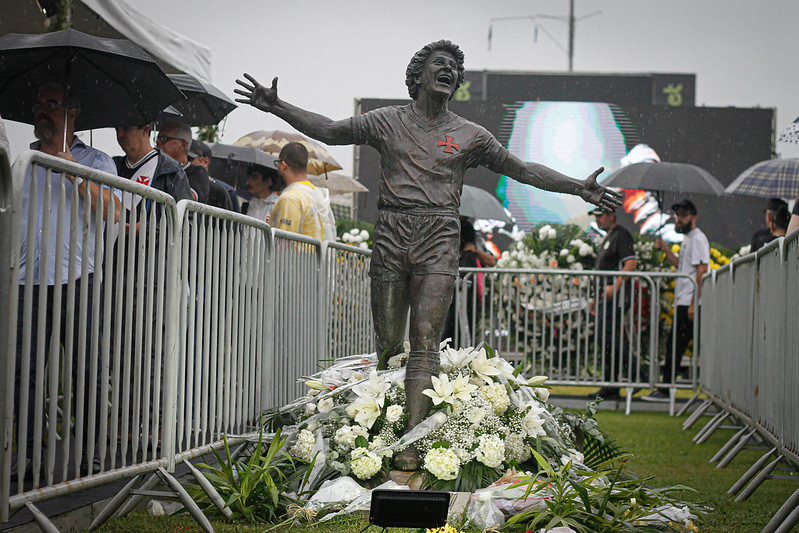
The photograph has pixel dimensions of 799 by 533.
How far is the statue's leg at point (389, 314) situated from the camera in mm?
5898

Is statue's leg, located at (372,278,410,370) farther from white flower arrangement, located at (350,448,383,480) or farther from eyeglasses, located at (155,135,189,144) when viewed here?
eyeglasses, located at (155,135,189,144)

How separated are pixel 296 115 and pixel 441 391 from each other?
1.77 meters

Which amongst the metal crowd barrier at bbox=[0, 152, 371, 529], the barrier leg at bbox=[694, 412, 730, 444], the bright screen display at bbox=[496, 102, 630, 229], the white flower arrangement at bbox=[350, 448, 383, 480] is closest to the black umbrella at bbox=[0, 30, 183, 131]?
the metal crowd barrier at bbox=[0, 152, 371, 529]

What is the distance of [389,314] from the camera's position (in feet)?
19.7

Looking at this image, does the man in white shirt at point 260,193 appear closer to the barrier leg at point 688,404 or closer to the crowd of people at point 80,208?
the crowd of people at point 80,208

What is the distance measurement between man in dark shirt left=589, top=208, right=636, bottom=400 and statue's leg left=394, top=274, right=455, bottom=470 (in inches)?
292

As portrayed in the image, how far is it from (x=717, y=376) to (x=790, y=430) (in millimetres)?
4382

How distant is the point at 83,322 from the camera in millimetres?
3986

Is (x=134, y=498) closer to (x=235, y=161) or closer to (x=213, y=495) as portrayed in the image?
(x=213, y=495)

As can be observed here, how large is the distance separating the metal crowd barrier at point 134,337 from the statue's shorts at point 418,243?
791mm

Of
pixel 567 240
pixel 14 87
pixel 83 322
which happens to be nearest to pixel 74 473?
pixel 83 322

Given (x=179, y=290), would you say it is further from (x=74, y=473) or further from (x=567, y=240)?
(x=567, y=240)

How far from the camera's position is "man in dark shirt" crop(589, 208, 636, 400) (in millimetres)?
12857

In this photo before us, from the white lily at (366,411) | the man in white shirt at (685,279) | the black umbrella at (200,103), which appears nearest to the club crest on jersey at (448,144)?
the white lily at (366,411)
